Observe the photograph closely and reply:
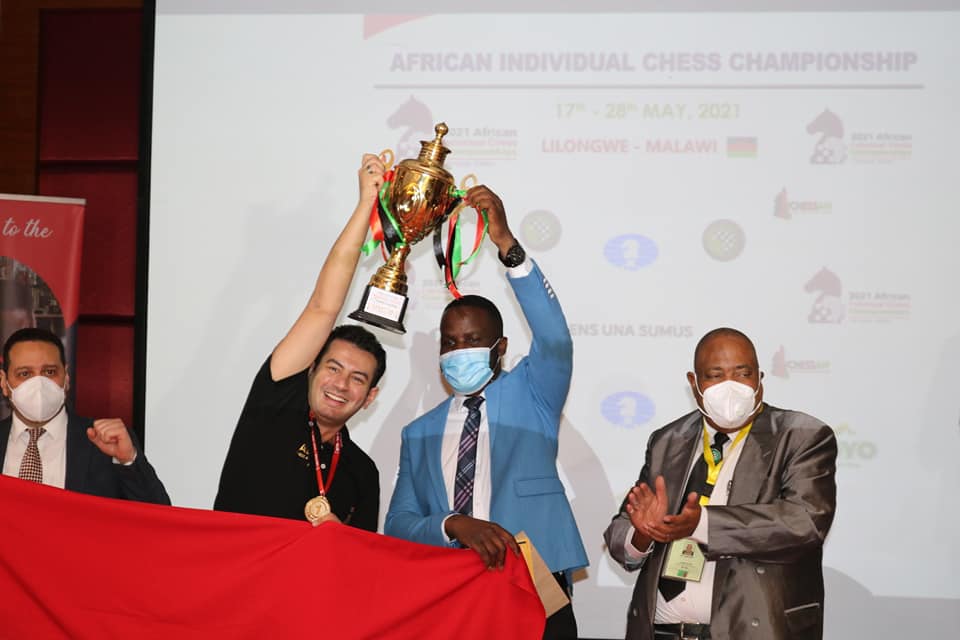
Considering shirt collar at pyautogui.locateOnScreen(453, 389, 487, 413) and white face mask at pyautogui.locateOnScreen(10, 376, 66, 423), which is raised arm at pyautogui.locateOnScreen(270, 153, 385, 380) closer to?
shirt collar at pyautogui.locateOnScreen(453, 389, 487, 413)

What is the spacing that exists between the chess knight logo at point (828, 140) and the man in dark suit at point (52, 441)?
3.08 metres

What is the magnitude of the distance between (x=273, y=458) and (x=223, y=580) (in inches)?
16.6

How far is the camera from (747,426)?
9.77ft

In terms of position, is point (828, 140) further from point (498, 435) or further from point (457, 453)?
point (457, 453)

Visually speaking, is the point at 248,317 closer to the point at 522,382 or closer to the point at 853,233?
the point at 522,382

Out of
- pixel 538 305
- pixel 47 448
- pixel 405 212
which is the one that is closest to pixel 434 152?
pixel 405 212

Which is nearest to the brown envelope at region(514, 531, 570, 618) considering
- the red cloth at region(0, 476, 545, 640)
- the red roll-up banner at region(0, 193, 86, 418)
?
the red cloth at region(0, 476, 545, 640)

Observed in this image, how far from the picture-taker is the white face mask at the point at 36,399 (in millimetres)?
3404

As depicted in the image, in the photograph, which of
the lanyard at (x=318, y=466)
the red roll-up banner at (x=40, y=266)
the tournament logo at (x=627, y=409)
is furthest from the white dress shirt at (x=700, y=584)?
the red roll-up banner at (x=40, y=266)

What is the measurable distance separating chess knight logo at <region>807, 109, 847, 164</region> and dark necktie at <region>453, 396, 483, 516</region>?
2089 mm

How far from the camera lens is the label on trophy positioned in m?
2.93

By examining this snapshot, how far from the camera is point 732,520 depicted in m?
2.76

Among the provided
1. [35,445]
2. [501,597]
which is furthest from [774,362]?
[35,445]

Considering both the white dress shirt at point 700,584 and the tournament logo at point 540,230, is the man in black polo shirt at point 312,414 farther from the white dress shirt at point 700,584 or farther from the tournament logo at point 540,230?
the tournament logo at point 540,230
